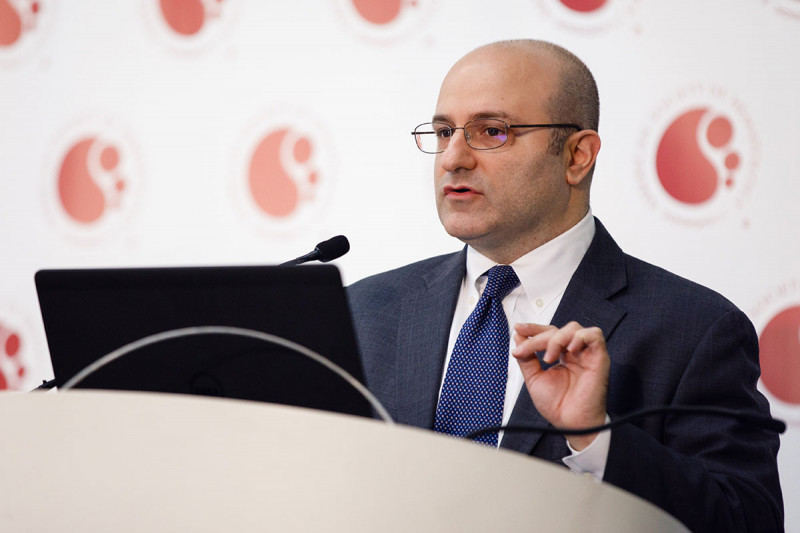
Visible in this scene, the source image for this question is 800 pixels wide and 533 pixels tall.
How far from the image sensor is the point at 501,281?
1.71m

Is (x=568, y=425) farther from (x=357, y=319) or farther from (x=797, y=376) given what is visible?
(x=797, y=376)

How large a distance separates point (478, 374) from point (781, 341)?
859 millimetres

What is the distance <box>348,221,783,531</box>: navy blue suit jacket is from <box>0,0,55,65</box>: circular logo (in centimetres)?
156

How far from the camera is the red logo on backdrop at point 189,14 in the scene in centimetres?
258

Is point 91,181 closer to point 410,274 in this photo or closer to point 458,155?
point 410,274

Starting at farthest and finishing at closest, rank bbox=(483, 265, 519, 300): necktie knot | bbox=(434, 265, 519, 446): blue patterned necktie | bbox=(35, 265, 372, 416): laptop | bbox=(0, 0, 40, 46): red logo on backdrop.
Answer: bbox=(0, 0, 40, 46): red logo on backdrop → bbox=(483, 265, 519, 300): necktie knot → bbox=(434, 265, 519, 446): blue patterned necktie → bbox=(35, 265, 372, 416): laptop

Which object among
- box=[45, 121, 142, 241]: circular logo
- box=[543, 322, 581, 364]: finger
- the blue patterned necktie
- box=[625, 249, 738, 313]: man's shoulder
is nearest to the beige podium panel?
box=[543, 322, 581, 364]: finger

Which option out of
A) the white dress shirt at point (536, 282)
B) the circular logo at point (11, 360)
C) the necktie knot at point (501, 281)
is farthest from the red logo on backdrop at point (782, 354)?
the circular logo at point (11, 360)

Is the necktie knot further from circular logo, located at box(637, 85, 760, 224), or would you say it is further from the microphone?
circular logo, located at box(637, 85, 760, 224)

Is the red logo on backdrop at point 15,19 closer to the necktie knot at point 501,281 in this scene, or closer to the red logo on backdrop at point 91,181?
the red logo on backdrop at point 91,181

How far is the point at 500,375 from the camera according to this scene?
1.61m

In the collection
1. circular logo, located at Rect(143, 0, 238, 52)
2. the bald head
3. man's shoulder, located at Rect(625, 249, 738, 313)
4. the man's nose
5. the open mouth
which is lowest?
man's shoulder, located at Rect(625, 249, 738, 313)

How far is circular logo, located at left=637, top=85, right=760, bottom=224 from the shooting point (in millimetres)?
2082

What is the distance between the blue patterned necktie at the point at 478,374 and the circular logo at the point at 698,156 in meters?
0.64
